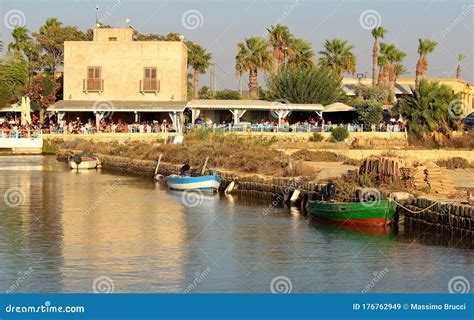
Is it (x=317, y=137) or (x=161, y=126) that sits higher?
(x=161, y=126)

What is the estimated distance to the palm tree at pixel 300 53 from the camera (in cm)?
8800

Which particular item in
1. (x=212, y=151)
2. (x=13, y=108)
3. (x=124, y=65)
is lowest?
(x=212, y=151)

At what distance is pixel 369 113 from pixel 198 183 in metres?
25.7

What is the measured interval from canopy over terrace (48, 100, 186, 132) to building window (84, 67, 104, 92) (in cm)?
111

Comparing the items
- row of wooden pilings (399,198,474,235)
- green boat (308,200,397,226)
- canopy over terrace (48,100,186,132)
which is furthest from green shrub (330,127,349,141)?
green boat (308,200,397,226)

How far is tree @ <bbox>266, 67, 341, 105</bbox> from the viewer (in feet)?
239

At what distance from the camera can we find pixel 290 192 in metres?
41.3

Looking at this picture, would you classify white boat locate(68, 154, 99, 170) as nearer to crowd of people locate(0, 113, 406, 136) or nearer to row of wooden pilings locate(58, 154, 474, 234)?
row of wooden pilings locate(58, 154, 474, 234)

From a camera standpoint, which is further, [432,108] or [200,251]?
[432,108]

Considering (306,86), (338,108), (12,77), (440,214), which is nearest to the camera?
(440,214)

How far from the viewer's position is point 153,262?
26391 mm

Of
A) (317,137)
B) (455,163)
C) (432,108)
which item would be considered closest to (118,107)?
(317,137)

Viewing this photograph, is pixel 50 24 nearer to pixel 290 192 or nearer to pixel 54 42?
pixel 54 42
